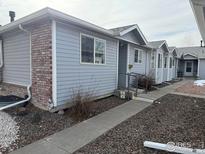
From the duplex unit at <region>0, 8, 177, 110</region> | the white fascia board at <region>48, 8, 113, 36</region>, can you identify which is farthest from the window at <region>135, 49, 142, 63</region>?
the white fascia board at <region>48, 8, 113, 36</region>

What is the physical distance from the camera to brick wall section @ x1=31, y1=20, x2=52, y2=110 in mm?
5039

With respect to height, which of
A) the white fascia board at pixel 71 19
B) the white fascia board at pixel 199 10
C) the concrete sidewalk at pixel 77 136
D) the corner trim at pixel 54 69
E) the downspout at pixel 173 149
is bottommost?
the concrete sidewalk at pixel 77 136

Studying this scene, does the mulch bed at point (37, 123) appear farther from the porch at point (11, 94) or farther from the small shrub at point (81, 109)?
the porch at point (11, 94)

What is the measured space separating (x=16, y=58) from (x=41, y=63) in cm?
232

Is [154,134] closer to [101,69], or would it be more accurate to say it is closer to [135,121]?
[135,121]

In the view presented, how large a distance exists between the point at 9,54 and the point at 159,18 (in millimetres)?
11129

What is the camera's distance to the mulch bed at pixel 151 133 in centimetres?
309

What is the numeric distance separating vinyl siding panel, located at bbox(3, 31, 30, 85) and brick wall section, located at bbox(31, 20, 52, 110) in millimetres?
650

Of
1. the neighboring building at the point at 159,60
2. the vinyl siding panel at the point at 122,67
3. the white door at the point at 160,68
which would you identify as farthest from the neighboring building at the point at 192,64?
the vinyl siding panel at the point at 122,67

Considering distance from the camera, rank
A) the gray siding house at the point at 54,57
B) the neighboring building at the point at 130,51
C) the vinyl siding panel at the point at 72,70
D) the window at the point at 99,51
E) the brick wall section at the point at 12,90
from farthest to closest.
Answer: the neighboring building at the point at 130,51
the window at the point at 99,51
the brick wall section at the point at 12,90
the vinyl siding panel at the point at 72,70
the gray siding house at the point at 54,57

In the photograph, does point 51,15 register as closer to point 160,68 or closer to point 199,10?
point 199,10

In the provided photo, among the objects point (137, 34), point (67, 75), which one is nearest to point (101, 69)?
point (67, 75)

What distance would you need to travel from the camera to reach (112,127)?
4180mm

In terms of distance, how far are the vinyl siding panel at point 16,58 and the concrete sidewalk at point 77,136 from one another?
11.5 feet
